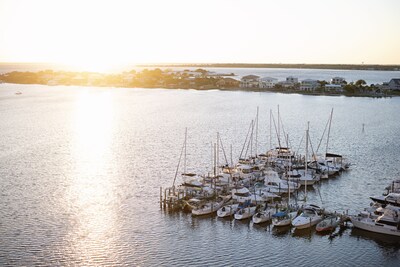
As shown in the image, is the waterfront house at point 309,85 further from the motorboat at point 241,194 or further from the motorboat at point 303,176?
the motorboat at point 241,194

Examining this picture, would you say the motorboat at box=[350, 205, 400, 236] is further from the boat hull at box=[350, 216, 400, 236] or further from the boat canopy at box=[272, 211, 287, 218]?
the boat canopy at box=[272, 211, 287, 218]

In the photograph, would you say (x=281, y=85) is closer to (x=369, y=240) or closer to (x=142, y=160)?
(x=142, y=160)

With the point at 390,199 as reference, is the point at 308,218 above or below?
below

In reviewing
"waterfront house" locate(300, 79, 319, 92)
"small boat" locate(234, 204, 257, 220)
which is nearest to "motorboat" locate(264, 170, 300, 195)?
"small boat" locate(234, 204, 257, 220)

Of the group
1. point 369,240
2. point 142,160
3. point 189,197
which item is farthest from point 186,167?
point 369,240

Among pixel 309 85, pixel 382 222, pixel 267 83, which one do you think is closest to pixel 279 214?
pixel 382 222

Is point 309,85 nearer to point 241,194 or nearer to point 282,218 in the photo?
point 241,194
